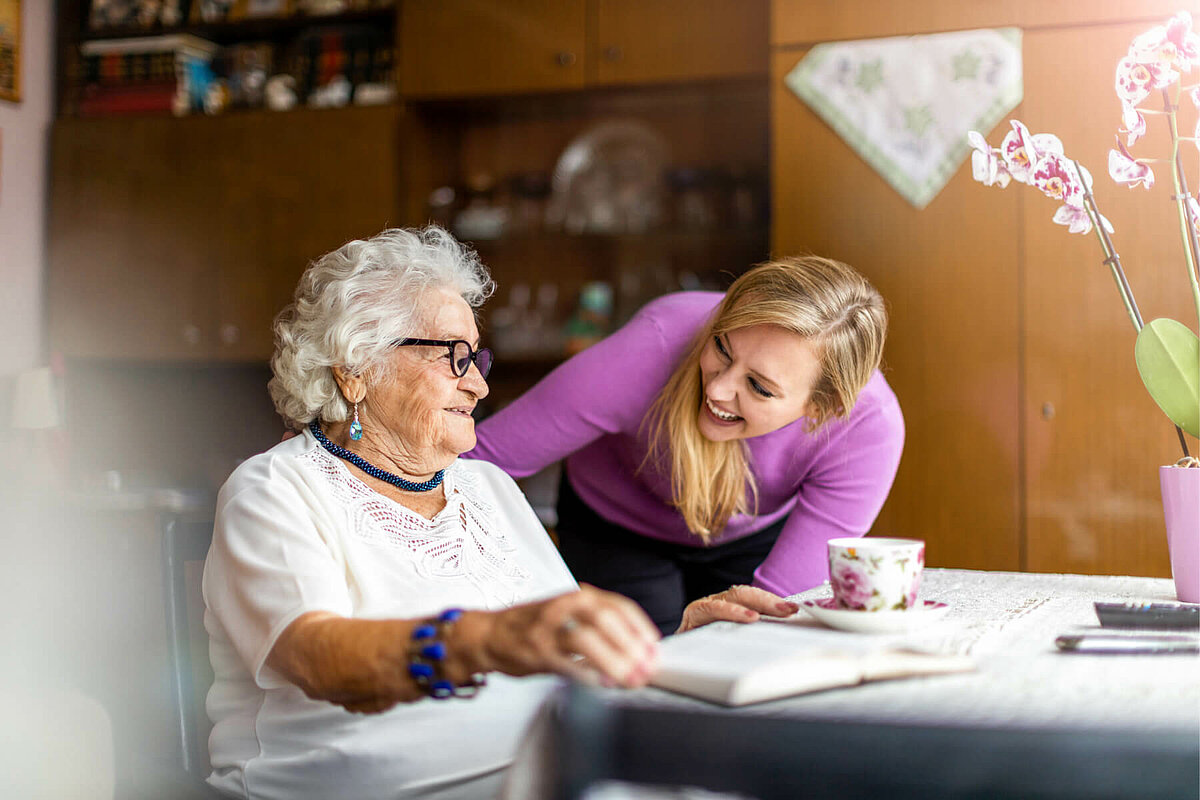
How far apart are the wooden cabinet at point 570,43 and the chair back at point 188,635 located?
2.30 m

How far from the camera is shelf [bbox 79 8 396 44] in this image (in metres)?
3.62

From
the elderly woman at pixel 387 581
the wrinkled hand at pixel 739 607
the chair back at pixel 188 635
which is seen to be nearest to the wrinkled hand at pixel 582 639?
the elderly woman at pixel 387 581

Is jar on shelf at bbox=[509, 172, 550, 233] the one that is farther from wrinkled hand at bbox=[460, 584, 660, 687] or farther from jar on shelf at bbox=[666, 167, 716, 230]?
wrinkled hand at bbox=[460, 584, 660, 687]

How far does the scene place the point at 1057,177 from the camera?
1266 millimetres

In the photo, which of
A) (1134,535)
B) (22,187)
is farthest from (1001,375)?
(22,187)

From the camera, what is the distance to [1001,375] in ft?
8.95

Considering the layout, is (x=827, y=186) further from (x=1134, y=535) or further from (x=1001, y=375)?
(x=1134, y=535)

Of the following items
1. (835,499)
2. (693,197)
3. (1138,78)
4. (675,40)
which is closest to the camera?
(1138,78)

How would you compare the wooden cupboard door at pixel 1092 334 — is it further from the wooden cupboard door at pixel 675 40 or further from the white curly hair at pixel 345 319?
the white curly hair at pixel 345 319

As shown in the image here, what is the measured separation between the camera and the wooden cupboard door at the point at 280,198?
3.48 m

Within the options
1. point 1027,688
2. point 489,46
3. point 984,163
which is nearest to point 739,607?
point 1027,688

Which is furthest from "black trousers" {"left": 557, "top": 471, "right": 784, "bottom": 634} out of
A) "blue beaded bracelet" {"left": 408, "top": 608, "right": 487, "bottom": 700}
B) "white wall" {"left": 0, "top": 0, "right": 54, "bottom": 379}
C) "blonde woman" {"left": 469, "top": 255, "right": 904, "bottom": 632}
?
"white wall" {"left": 0, "top": 0, "right": 54, "bottom": 379}

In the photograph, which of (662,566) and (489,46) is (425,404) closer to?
(662,566)

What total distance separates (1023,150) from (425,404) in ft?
2.65
